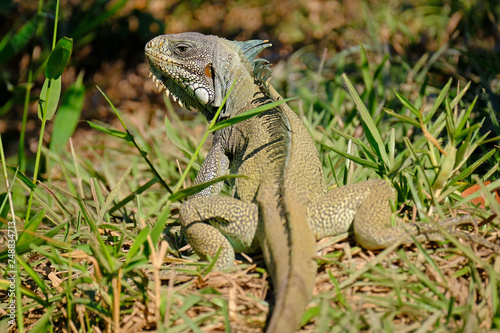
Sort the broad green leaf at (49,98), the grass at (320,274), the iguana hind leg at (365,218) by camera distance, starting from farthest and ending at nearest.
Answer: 1. the broad green leaf at (49,98)
2. the iguana hind leg at (365,218)
3. the grass at (320,274)

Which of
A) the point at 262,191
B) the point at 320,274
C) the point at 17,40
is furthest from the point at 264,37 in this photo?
the point at 320,274

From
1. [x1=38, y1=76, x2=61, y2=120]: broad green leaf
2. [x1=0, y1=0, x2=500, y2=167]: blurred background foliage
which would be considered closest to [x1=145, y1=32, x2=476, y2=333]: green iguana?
[x1=38, y1=76, x2=61, y2=120]: broad green leaf

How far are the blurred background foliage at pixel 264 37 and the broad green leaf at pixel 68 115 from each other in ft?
1.21

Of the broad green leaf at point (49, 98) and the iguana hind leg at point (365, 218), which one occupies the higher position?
the broad green leaf at point (49, 98)

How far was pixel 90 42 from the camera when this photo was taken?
6996 mm

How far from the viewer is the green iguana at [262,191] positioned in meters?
2.43

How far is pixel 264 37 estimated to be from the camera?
711 centimetres

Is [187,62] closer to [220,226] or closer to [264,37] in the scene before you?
[220,226]

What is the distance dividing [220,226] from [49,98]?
1491mm

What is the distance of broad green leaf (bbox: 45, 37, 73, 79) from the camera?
2.86 meters

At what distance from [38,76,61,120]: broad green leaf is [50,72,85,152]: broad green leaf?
211 centimetres

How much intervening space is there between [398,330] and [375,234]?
56 cm

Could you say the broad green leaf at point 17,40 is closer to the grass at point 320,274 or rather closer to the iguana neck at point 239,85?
the grass at point 320,274

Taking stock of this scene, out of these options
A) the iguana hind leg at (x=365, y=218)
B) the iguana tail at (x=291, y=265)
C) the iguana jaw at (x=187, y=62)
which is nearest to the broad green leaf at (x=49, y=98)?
the iguana jaw at (x=187, y=62)
